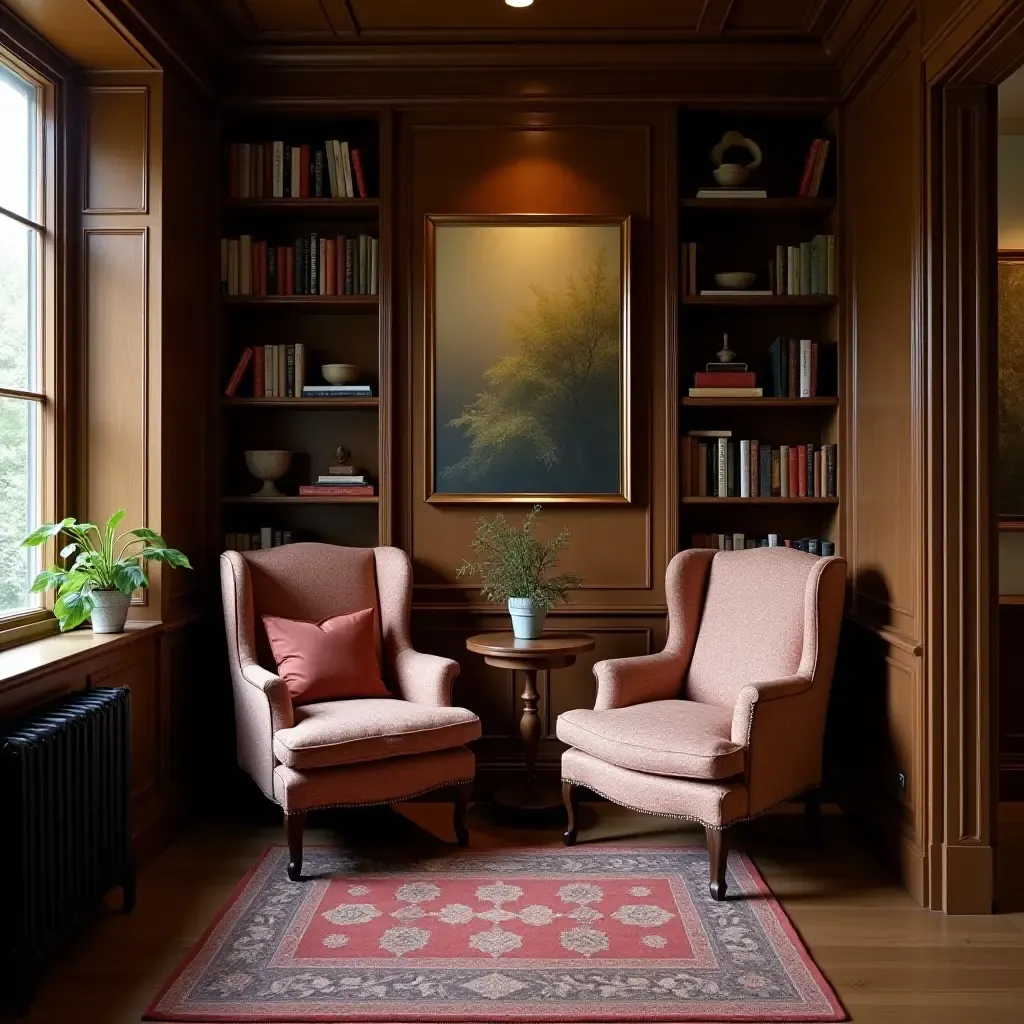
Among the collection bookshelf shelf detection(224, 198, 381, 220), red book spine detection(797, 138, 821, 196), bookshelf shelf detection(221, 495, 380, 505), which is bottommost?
bookshelf shelf detection(221, 495, 380, 505)

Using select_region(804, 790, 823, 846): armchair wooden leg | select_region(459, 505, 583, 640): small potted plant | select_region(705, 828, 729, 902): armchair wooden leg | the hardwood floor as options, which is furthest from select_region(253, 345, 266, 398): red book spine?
select_region(804, 790, 823, 846): armchair wooden leg

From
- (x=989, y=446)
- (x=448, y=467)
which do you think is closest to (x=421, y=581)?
(x=448, y=467)

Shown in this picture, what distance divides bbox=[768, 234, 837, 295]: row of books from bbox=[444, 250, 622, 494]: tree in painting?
71cm

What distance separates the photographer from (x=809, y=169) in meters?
4.27

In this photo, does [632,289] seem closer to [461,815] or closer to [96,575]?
[461,815]

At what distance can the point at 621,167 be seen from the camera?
430 cm

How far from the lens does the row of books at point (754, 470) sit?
4281 mm

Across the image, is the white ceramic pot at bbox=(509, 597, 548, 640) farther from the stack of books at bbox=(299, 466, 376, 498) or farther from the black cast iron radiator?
the black cast iron radiator

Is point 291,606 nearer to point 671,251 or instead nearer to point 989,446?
point 671,251

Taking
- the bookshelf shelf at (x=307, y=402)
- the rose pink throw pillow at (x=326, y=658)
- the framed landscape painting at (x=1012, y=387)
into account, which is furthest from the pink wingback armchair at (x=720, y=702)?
the bookshelf shelf at (x=307, y=402)

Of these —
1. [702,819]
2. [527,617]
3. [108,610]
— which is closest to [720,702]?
[702,819]

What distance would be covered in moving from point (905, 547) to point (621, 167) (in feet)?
6.49

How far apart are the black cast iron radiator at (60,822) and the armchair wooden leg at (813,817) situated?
2324 millimetres

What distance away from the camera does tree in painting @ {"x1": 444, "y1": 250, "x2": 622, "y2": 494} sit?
14.1ft
